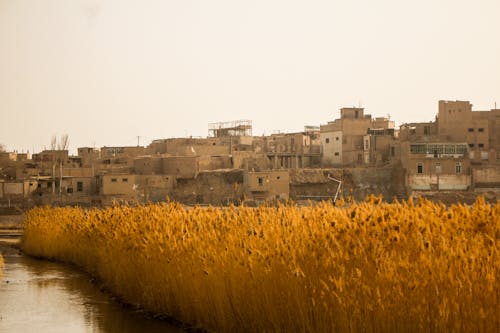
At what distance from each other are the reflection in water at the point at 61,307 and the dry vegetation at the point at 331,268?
61 centimetres

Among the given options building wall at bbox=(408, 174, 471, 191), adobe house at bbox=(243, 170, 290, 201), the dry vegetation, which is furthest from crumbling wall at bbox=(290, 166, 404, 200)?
the dry vegetation

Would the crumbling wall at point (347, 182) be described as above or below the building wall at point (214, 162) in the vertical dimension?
below

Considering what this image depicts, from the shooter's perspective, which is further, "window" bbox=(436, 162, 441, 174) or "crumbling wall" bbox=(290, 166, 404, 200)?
"crumbling wall" bbox=(290, 166, 404, 200)

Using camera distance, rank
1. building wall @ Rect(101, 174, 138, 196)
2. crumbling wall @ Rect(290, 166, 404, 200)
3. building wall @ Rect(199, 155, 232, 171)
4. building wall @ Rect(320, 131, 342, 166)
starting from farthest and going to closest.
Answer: building wall @ Rect(320, 131, 342, 166) → building wall @ Rect(199, 155, 232, 171) → crumbling wall @ Rect(290, 166, 404, 200) → building wall @ Rect(101, 174, 138, 196)

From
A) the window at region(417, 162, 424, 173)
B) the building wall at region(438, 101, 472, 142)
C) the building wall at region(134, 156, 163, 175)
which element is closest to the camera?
the window at region(417, 162, 424, 173)

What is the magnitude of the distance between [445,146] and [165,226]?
4835 cm

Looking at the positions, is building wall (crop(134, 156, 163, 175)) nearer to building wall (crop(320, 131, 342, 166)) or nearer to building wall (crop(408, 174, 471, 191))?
building wall (crop(320, 131, 342, 166))

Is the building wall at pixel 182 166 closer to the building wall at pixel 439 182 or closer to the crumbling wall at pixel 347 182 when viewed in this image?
the crumbling wall at pixel 347 182

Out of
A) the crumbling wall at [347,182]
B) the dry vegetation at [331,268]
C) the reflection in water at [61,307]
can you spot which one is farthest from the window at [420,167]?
Answer: the dry vegetation at [331,268]

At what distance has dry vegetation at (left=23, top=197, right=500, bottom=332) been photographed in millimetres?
6395

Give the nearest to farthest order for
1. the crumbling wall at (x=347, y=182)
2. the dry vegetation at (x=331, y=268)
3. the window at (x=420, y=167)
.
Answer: the dry vegetation at (x=331, y=268), the window at (x=420, y=167), the crumbling wall at (x=347, y=182)

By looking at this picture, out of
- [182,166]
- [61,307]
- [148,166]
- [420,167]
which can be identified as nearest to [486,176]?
[420,167]

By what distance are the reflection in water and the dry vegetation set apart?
23.9 inches

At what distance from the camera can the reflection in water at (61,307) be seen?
10.7 m
